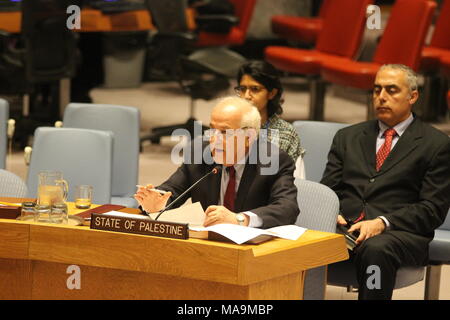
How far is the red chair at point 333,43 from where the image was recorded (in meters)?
7.35

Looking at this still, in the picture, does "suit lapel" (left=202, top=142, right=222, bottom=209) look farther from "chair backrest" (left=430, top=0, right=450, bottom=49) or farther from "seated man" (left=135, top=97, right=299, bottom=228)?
"chair backrest" (left=430, top=0, right=450, bottom=49)

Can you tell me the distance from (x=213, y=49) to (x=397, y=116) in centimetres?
361

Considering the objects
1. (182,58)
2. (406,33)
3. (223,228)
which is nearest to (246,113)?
(223,228)

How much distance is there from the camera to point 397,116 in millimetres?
4047

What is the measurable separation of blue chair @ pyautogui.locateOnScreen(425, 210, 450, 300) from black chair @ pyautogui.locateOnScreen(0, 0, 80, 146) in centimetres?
375

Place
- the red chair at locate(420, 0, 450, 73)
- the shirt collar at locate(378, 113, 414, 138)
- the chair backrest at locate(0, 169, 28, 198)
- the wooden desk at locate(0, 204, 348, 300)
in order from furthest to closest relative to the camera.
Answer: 1. the red chair at locate(420, 0, 450, 73)
2. the shirt collar at locate(378, 113, 414, 138)
3. the chair backrest at locate(0, 169, 28, 198)
4. the wooden desk at locate(0, 204, 348, 300)

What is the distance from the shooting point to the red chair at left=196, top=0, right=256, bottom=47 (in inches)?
311

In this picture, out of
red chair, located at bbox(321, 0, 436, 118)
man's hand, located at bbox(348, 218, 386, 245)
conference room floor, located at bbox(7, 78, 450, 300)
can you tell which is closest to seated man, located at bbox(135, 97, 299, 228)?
man's hand, located at bbox(348, 218, 386, 245)

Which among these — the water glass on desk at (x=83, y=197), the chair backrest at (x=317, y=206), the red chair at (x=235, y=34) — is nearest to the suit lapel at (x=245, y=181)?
the chair backrest at (x=317, y=206)

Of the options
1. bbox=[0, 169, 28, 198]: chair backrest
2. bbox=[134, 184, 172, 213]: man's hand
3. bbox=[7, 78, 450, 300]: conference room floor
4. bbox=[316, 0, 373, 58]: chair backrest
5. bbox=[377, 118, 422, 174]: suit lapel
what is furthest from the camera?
bbox=[316, 0, 373, 58]: chair backrest

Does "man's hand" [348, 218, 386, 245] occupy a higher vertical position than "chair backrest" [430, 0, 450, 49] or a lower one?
lower

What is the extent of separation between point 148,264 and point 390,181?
1421mm

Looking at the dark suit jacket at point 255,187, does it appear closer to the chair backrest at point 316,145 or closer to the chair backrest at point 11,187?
the chair backrest at point 11,187
